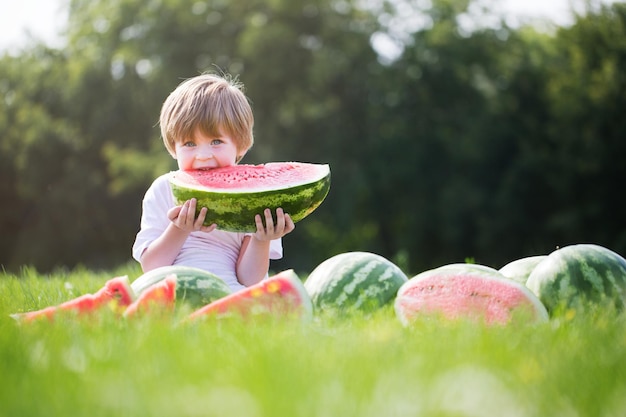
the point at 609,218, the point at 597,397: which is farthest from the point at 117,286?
the point at 609,218

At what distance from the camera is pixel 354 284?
11.6ft

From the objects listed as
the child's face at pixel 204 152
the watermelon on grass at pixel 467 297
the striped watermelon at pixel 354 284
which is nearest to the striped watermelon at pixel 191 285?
the striped watermelon at pixel 354 284

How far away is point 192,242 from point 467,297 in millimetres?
1828

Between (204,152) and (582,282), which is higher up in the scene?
(204,152)

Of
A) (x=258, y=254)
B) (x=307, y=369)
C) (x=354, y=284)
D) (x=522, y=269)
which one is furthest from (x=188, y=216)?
(x=307, y=369)

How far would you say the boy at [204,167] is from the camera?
4.14 metres

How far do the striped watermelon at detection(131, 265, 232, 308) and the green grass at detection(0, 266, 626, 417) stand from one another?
0.43m

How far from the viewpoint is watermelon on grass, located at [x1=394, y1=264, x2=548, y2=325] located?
3.09m

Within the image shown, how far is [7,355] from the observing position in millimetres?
2154

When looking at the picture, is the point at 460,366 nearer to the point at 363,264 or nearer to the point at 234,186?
the point at 363,264

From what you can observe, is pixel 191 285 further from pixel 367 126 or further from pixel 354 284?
pixel 367 126

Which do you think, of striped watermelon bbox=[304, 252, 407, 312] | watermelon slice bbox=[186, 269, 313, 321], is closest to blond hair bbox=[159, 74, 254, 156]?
striped watermelon bbox=[304, 252, 407, 312]

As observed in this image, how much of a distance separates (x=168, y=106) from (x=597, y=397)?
10.7 ft

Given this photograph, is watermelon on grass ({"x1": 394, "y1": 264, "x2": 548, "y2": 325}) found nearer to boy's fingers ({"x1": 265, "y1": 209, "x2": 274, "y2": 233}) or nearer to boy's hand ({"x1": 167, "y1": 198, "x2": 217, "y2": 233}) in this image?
boy's fingers ({"x1": 265, "y1": 209, "x2": 274, "y2": 233})
